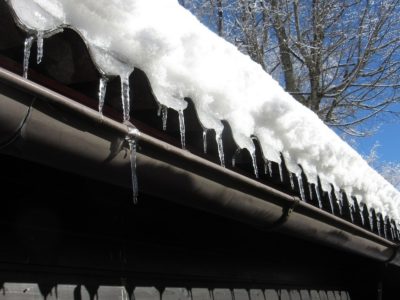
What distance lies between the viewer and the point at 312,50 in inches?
372

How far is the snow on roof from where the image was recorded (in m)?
1.19

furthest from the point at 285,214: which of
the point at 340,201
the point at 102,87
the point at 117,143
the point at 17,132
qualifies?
the point at 17,132

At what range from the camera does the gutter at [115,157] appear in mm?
1153

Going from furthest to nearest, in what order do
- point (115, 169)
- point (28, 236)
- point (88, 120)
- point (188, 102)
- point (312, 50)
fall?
point (312, 50) < point (28, 236) < point (188, 102) < point (115, 169) < point (88, 120)

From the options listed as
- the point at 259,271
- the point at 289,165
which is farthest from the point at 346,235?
the point at 289,165

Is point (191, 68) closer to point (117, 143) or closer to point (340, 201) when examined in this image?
point (117, 143)

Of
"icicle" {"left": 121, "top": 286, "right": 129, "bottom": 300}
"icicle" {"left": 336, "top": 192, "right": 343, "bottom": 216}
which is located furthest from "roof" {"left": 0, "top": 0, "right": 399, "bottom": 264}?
"icicle" {"left": 121, "top": 286, "right": 129, "bottom": 300}

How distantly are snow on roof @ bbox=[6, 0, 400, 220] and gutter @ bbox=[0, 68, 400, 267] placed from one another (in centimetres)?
13

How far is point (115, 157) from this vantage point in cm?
141

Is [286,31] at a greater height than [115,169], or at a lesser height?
greater

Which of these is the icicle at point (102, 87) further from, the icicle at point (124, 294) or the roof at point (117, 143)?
the icicle at point (124, 294)

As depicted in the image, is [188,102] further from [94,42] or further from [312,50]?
[312,50]

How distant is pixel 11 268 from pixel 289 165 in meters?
1.15

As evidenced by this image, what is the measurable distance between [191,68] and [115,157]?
0.36 m
